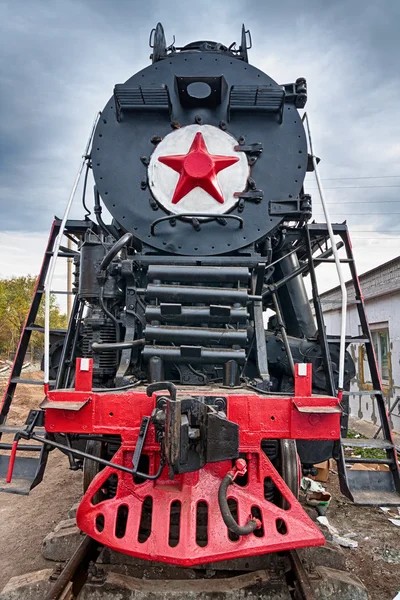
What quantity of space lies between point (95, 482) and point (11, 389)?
1.27m

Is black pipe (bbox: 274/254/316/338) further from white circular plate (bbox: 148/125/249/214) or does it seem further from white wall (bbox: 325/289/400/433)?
white wall (bbox: 325/289/400/433)

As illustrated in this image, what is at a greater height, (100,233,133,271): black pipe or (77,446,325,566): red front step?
(100,233,133,271): black pipe

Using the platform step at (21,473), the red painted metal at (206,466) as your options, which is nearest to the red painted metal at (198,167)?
the red painted metal at (206,466)

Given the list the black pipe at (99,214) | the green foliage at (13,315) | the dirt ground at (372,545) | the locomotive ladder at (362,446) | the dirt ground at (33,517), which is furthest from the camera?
the green foliage at (13,315)

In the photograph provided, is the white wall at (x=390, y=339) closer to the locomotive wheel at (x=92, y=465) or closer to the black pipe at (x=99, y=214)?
the black pipe at (x=99, y=214)

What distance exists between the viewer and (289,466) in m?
3.25

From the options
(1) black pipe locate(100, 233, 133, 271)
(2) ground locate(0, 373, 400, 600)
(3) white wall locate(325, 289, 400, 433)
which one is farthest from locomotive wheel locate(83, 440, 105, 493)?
(3) white wall locate(325, 289, 400, 433)

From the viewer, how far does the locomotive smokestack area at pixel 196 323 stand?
109 inches

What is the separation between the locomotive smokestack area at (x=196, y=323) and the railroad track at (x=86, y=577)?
211 mm

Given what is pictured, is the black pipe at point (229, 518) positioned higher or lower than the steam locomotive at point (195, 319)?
lower

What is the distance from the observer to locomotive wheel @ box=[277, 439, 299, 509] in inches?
127

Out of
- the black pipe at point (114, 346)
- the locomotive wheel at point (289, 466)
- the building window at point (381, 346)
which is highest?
the building window at point (381, 346)

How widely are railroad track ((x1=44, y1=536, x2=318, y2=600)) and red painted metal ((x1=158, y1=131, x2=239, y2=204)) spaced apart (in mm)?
2625

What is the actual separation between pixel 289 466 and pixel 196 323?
120cm
